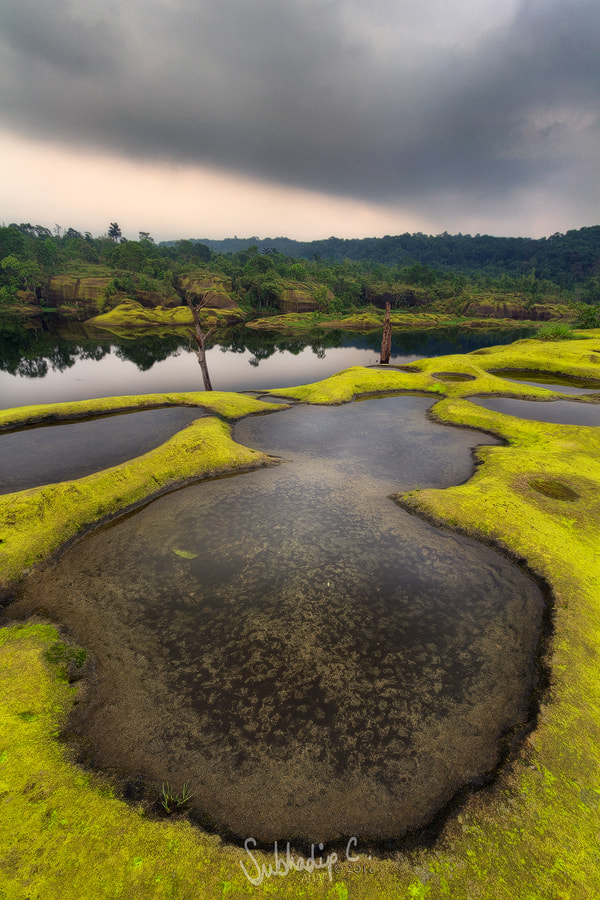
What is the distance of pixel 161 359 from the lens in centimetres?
5959

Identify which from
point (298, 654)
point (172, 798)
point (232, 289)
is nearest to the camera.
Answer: point (172, 798)

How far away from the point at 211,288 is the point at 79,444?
119248 mm

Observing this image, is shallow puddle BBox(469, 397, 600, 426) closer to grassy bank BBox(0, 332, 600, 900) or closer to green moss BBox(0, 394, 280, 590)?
grassy bank BBox(0, 332, 600, 900)

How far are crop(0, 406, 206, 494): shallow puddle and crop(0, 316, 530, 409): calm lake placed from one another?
1567cm

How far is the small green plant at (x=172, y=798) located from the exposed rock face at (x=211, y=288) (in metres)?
132

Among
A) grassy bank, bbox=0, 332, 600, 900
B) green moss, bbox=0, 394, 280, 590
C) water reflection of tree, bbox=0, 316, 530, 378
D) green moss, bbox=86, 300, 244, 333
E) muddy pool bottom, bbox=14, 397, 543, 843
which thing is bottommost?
muddy pool bottom, bbox=14, 397, 543, 843

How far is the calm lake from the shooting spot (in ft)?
141

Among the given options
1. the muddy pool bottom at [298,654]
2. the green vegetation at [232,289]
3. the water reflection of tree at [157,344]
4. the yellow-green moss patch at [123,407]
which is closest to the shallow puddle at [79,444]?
the yellow-green moss patch at [123,407]

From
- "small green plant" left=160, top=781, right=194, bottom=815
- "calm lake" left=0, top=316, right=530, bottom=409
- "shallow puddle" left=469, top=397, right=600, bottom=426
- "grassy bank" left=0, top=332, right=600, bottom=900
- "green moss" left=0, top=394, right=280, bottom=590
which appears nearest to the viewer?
"grassy bank" left=0, top=332, right=600, bottom=900

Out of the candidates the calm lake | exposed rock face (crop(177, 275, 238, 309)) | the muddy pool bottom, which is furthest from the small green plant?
exposed rock face (crop(177, 275, 238, 309))

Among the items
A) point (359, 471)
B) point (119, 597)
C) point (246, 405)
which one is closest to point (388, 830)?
point (119, 597)

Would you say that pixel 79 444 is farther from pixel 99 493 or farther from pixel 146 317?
pixel 146 317

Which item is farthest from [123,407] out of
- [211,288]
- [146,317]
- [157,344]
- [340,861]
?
[211,288]

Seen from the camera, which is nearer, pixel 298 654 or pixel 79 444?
pixel 298 654
